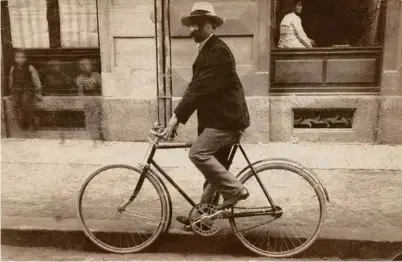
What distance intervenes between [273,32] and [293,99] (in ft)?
3.77

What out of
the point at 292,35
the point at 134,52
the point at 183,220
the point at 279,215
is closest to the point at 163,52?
the point at 134,52

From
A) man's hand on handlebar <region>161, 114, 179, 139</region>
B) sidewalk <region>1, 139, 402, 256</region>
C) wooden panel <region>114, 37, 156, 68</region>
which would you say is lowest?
sidewalk <region>1, 139, 402, 256</region>

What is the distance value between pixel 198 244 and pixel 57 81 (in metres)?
3.60

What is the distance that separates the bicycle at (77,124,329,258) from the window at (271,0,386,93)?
2269 millimetres

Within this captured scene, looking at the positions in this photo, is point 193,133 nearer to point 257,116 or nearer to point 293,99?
point 257,116

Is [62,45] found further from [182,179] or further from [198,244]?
[198,244]

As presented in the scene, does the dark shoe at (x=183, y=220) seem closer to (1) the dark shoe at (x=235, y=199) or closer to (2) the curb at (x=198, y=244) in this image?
(2) the curb at (x=198, y=244)

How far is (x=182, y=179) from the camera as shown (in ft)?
16.9

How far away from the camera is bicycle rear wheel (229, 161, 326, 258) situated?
3.62 meters

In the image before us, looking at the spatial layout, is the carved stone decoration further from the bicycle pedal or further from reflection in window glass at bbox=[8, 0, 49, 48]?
reflection in window glass at bbox=[8, 0, 49, 48]

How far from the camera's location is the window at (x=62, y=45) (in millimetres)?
6051

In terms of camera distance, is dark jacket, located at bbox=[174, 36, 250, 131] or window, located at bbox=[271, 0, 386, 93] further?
window, located at bbox=[271, 0, 386, 93]

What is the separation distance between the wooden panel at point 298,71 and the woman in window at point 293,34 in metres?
0.23

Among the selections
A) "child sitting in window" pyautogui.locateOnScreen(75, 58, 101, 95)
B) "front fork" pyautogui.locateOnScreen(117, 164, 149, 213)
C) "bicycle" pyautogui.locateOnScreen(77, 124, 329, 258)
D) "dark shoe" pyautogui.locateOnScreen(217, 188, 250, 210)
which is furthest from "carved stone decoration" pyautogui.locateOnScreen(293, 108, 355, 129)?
"child sitting in window" pyautogui.locateOnScreen(75, 58, 101, 95)
